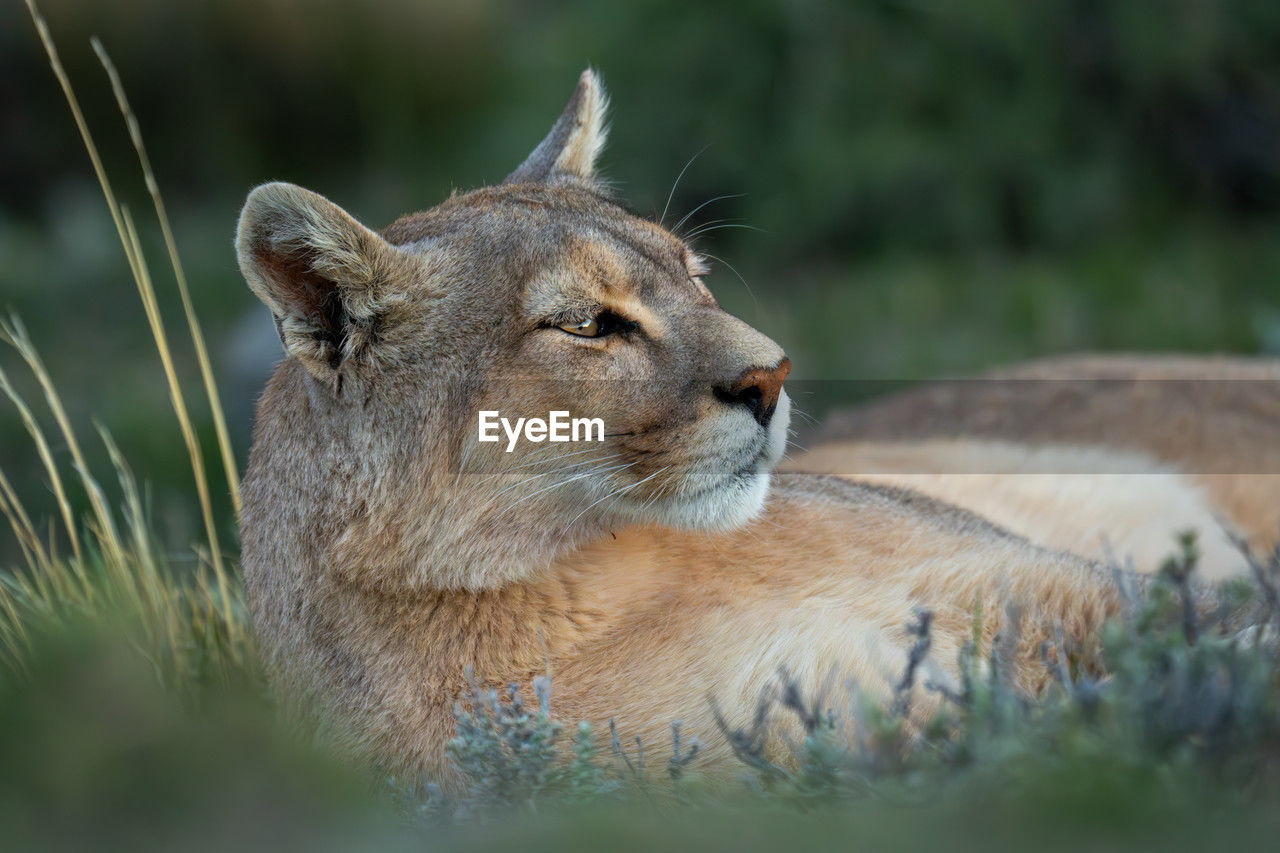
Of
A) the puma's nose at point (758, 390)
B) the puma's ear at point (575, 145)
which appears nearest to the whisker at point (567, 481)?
the puma's nose at point (758, 390)

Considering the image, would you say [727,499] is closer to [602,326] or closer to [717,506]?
[717,506]

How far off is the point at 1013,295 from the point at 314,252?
798 cm

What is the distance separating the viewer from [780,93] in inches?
420

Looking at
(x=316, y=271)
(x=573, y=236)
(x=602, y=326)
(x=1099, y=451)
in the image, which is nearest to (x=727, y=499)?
(x=602, y=326)

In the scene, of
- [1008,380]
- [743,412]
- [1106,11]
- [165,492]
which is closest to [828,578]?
[743,412]

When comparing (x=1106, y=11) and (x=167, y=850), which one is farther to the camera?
(x=1106, y=11)

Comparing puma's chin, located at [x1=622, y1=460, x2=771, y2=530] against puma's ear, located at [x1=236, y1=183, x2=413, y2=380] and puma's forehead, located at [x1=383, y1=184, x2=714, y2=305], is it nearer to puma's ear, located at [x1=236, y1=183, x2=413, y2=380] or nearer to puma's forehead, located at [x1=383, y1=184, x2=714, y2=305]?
puma's forehead, located at [x1=383, y1=184, x2=714, y2=305]

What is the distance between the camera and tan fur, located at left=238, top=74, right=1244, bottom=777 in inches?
121

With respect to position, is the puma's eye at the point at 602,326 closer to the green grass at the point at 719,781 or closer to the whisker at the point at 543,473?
the whisker at the point at 543,473

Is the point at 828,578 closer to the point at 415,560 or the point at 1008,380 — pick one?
the point at 415,560

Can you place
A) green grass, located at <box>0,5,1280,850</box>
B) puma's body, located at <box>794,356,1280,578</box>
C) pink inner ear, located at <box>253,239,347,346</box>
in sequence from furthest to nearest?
puma's body, located at <box>794,356,1280,578</box> < pink inner ear, located at <box>253,239,347,346</box> < green grass, located at <box>0,5,1280,850</box>

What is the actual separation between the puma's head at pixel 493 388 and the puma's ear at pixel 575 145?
685mm

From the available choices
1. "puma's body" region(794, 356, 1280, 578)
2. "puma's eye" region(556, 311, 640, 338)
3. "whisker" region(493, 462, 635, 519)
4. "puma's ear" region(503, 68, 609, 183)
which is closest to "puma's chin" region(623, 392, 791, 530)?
"whisker" region(493, 462, 635, 519)

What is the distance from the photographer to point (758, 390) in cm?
310
